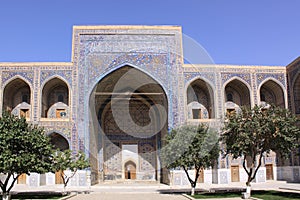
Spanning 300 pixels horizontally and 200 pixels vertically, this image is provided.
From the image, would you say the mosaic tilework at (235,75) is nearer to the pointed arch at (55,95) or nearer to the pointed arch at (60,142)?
the pointed arch at (55,95)

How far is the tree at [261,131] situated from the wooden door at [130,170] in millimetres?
16053

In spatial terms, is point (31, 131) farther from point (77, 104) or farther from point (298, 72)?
point (298, 72)

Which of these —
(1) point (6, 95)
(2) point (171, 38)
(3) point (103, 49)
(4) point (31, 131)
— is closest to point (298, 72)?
(2) point (171, 38)

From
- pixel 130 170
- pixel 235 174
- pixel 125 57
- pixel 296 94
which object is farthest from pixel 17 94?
pixel 296 94

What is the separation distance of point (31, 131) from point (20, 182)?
11.8 metres

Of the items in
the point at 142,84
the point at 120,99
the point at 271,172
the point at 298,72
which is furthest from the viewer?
the point at 120,99

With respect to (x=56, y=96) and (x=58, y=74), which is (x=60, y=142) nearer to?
(x=56, y=96)

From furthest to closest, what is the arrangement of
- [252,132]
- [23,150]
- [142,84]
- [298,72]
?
[142,84], [298,72], [252,132], [23,150]

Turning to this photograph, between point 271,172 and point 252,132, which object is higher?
point 252,132

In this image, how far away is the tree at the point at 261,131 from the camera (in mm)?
13438

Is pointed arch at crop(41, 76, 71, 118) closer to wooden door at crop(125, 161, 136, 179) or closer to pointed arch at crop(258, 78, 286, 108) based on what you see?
wooden door at crop(125, 161, 136, 179)

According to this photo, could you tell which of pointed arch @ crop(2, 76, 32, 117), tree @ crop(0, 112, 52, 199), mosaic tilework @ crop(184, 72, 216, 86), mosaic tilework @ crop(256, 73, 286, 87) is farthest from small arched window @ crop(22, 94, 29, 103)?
mosaic tilework @ crop(256, 73, 286, 87)

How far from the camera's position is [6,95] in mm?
22812

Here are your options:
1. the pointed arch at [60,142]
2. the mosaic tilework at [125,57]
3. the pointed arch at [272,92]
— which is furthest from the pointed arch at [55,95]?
the pointed arch at [272,92]
